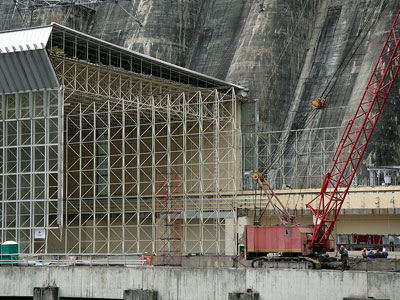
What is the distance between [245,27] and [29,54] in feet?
94.9

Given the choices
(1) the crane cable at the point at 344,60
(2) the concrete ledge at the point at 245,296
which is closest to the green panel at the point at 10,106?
(2) the concrete ledge at the point at 245,296

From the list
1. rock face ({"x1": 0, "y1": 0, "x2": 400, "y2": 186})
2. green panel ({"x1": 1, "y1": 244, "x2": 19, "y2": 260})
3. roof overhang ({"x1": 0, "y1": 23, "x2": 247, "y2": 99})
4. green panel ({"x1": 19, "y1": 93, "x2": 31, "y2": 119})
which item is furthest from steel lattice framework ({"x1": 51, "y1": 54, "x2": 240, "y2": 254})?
green panel ({"x1": 1, "y1": 244, "x2": 19, "y2": 260})

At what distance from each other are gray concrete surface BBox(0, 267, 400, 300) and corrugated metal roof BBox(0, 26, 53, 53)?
48.0ft

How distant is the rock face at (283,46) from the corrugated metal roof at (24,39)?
2330 centimetres

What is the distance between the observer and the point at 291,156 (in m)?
69.0

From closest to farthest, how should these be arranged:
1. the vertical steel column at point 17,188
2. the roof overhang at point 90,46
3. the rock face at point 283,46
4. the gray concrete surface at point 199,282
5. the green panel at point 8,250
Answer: the gray concrete surface at point 199,282, the green panel at point 8,250, the roof overhang at point 90,46, the vertical steel column at point 17,188, the rock face at point 283,46

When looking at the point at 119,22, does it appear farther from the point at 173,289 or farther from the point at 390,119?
the point at 173,289

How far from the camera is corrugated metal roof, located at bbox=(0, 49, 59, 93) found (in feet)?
171

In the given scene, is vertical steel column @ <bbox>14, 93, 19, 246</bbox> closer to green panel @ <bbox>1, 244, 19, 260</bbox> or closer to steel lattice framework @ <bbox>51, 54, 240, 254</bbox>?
steel lattice framework @ <bbox>51, 54, 240, 254</bbox>

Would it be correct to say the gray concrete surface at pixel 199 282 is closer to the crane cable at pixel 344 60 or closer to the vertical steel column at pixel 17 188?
the vertical steel column at pixel 17 188

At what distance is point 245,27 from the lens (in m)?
77.2

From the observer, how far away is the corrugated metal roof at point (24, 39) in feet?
169

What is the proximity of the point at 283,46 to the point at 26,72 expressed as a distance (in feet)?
90.8

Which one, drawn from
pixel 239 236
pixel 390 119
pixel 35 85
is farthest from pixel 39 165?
pixel 390 119
